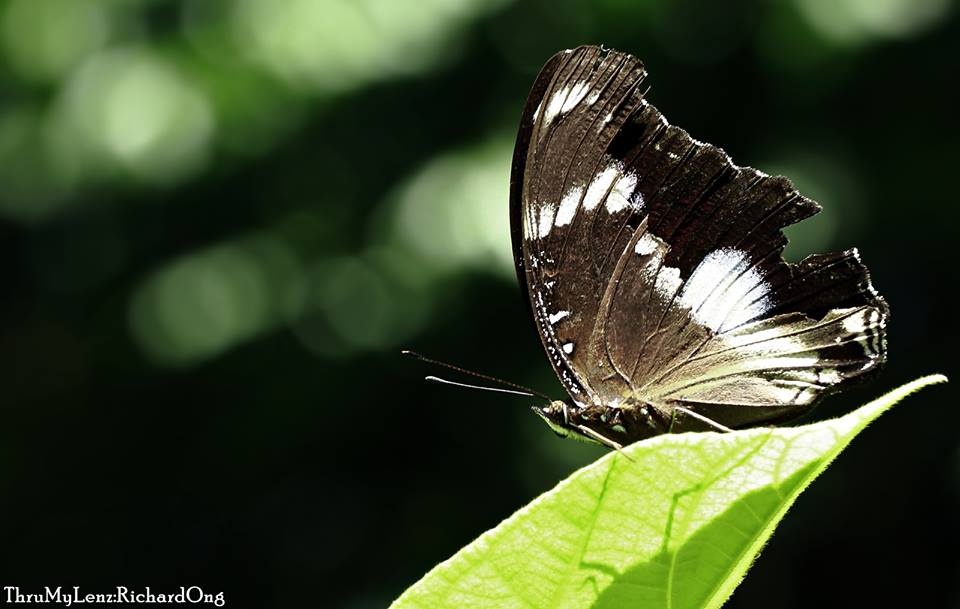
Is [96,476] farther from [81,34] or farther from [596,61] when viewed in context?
[596,61]

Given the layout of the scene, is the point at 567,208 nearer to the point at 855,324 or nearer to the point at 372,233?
the point at 855,324

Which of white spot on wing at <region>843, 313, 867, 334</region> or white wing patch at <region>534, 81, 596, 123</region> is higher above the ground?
white wing patch at <region>534, 81, 596, 123</region>

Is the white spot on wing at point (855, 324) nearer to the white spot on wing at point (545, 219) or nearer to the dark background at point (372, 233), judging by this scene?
the white spot on wing at point (545, 219)

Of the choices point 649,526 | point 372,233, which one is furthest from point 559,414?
point 372,233

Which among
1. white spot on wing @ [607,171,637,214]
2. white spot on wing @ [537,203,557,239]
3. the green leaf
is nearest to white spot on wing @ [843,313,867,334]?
white spot on wing @ [607,171,637,214]

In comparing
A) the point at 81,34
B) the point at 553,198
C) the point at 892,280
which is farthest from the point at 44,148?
the point at 892,280

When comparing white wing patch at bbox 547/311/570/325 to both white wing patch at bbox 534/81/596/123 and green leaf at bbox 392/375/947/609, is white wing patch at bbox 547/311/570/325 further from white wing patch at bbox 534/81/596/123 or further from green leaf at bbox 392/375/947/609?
green leaf at bbox 392/375/947/609

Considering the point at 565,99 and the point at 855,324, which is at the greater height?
the point at 565,99
